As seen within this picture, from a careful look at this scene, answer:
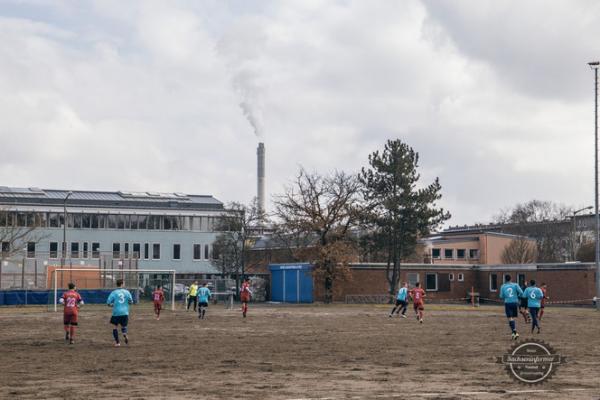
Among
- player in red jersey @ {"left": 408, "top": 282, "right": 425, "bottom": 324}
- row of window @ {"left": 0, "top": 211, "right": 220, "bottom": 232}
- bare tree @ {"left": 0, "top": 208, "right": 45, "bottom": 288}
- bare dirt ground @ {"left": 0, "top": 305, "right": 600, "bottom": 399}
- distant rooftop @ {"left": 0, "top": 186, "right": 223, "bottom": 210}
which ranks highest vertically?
distant rooftop @ {"left": 0, "top": 186, "right": 223, "bottom": 210}

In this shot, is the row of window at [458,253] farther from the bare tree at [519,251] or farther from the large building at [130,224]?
the large building at [130,224]

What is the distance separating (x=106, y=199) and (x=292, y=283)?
36.3 meters

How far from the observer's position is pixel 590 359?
2005cm

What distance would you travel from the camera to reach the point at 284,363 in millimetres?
19109

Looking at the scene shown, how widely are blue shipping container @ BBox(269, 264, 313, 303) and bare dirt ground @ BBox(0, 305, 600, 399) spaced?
115ft

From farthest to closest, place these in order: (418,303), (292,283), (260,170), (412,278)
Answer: (260,170)
(412,278)
(292,283)
(418,303)

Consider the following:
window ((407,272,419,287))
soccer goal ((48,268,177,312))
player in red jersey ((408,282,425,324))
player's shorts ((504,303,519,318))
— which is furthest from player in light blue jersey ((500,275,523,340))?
window ((407,272,419,287))

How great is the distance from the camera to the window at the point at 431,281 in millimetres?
73500

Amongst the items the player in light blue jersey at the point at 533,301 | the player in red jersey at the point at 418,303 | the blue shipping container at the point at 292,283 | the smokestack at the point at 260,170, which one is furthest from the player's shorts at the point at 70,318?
the smokestack at the point at 260,170

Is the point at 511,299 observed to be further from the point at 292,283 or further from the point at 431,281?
the point at 431,281

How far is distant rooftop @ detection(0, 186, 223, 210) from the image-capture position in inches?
3723

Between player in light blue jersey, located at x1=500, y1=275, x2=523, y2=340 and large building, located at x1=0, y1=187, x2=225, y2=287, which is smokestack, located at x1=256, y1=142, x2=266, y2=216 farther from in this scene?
player in light blue jersey, located at x1=500, y1=275, x2=523, y2=340

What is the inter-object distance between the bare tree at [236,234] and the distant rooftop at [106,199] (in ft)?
46.7

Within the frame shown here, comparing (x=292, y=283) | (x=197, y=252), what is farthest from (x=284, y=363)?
(x=197, y=252)
